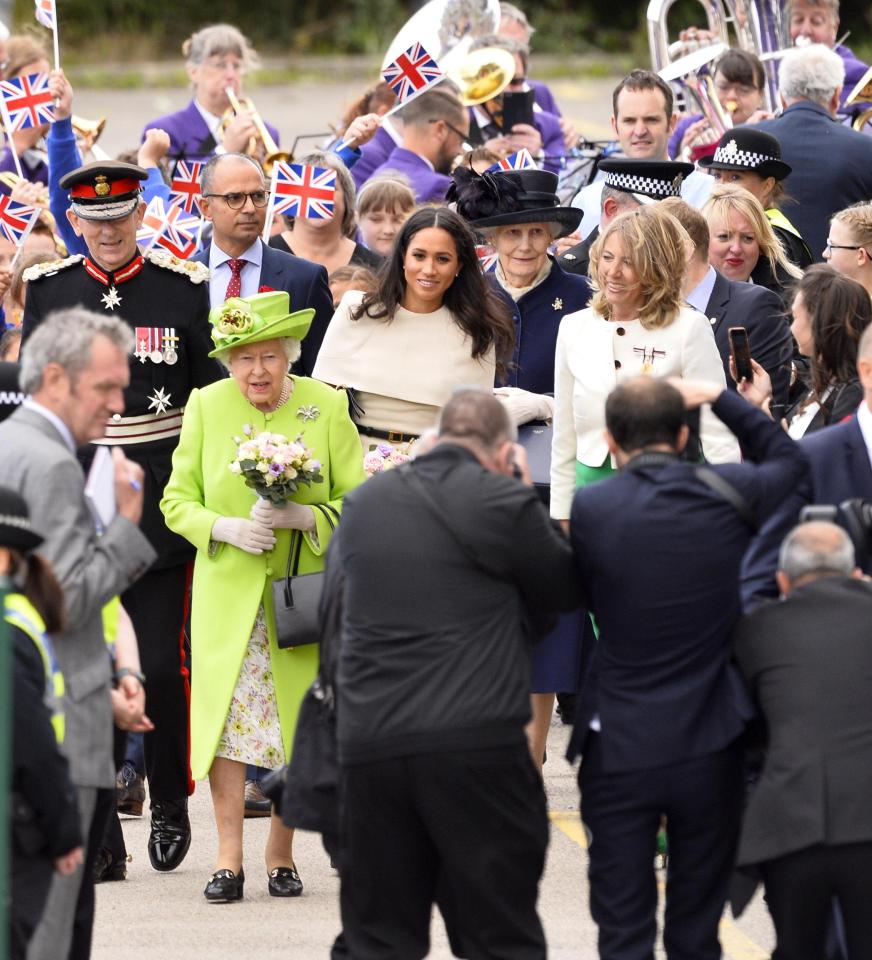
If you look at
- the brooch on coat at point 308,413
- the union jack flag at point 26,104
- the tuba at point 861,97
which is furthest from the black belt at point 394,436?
the tuba at point 861,97

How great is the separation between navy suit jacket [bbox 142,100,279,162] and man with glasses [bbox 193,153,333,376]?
3780mm

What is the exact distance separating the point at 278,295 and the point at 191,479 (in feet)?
2.29

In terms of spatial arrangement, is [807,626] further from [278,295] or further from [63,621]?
[278,295]

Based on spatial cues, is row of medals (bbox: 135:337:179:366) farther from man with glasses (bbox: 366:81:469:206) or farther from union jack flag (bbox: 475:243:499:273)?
Answer: man with glasses (bbox: 366:81:469:206)

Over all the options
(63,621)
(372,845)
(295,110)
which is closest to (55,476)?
(63,621)

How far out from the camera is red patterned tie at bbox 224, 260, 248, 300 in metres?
8.05

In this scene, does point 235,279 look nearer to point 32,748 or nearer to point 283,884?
point 283,884

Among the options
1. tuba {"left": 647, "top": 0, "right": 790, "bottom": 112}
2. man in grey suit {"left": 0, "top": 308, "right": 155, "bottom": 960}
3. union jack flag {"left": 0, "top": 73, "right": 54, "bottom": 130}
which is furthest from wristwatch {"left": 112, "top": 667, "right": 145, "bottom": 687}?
tuba {"left": 647, "top": 0, "right": 790, "bottom": 112}

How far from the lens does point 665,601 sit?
16.5ft

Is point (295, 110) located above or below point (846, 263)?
below

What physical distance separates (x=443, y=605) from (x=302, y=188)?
4.40 meters

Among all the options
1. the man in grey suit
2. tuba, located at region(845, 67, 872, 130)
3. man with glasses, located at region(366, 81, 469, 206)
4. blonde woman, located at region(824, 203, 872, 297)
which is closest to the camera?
the man in grey suit

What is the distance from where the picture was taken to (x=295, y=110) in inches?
1153

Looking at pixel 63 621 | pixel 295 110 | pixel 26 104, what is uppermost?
pixel 26 104
